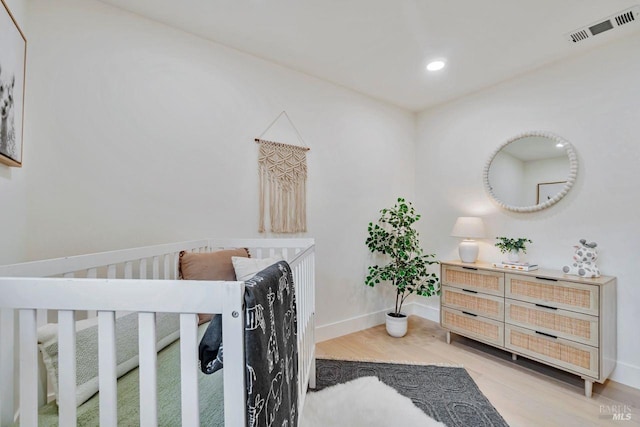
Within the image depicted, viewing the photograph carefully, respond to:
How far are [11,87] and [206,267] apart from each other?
116 centimetres

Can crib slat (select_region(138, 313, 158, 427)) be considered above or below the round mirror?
below

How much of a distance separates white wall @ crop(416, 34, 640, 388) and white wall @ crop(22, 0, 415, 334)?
1.31m

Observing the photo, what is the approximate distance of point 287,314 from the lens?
1.01 m

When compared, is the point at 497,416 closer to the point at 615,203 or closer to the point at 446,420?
the point at 446,420

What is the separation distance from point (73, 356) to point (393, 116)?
3246mm

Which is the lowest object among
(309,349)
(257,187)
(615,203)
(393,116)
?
(309,349)

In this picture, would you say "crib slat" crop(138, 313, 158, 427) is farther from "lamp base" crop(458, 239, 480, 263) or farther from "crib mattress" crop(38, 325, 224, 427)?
"lamp base" crop(458, 239, 480, 263)

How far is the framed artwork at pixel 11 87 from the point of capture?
1108mm

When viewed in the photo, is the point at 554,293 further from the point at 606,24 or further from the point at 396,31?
the point at 396,31

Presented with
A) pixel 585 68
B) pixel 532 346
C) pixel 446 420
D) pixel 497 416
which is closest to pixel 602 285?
pixel 532 346

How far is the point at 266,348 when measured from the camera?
0.70 m

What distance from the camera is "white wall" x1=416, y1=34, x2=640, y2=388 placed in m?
1.95

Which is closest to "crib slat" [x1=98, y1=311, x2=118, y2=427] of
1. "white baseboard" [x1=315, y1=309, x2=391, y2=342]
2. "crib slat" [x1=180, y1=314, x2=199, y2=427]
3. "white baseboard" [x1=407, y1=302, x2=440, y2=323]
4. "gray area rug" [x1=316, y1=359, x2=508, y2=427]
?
"crib slat" [x1=180, y1=314, x2=199, y2=427]

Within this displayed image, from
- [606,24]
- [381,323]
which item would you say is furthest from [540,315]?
[606,24]
